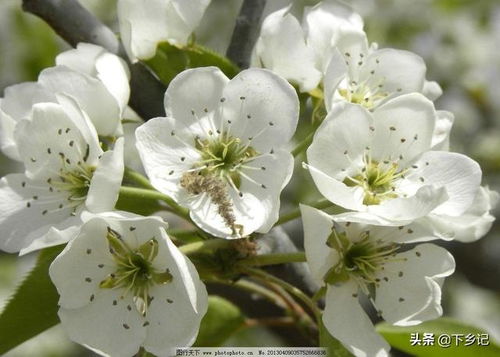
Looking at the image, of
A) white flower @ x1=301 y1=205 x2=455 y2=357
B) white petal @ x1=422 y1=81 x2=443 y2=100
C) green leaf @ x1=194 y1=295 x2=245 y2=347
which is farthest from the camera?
green leaf @ x1=194 y1=295 x2=245 y2=347

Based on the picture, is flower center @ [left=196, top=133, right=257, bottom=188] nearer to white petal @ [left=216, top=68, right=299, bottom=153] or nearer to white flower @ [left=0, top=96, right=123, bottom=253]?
white petal @ [left=216, top=68, right=299, bottom=153]

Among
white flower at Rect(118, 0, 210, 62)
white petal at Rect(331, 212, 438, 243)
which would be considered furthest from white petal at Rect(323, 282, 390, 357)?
white flower at Rect(118, 0, 210, 62)

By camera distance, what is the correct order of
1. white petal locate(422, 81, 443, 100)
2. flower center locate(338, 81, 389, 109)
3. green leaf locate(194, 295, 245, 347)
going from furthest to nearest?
green leaf locate(194, 295, 245, 347), white petal locate(422, 81, 443, 100), flower center locate(338, 81, 389, 109)

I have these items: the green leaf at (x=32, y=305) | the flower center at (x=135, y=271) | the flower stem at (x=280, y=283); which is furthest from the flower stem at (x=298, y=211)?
the green leaf at (x=32, y=305)

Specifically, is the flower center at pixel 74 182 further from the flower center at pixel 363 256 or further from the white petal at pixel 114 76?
the flower center at pixel 363 256

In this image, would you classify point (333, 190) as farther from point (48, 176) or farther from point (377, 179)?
point (48, 176)

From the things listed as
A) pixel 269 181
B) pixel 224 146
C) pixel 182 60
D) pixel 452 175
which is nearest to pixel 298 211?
pixel 269 181
